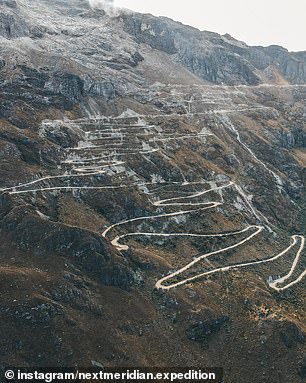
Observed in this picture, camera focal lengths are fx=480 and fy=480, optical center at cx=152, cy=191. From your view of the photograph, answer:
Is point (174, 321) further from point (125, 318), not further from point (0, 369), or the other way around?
point (0, 369)

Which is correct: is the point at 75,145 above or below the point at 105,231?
above

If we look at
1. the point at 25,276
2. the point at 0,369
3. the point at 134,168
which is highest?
the point at 134,168

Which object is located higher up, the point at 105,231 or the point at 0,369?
the point at 105,231

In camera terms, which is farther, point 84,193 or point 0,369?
point 84,193

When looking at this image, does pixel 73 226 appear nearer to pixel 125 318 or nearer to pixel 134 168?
pixel 125 318

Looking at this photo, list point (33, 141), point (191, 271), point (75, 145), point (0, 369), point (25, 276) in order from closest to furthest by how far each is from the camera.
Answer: point (0, 369)
point (25, 276)
point (191, 271)
point (33, 141)
point (75, 145)

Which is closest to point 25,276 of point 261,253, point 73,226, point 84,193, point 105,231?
point 73,226

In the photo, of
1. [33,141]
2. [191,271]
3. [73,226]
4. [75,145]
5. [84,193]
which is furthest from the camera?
[75,145]

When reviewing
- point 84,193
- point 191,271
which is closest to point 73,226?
point 84,193

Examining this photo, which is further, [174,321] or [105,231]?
[105,231]

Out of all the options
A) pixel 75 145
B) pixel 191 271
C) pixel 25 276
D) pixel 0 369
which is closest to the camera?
pixel 0 369
